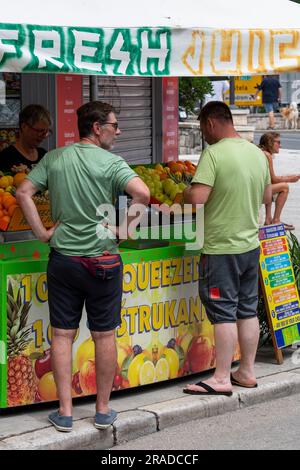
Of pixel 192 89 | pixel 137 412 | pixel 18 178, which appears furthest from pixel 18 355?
pixel 192 89

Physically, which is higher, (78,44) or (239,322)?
(78,44)

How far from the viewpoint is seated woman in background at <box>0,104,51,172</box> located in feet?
23.4

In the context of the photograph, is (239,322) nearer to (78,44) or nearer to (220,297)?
(220,297)

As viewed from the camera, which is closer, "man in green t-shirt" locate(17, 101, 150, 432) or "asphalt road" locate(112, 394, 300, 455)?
"man in green t-shirt" locate(17, 101, 150, 432)

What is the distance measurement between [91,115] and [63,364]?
4.52 ft

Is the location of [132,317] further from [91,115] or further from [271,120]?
[271,120]

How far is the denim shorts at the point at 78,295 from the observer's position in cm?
558

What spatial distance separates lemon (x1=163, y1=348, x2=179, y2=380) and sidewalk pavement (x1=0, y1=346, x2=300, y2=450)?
99mm

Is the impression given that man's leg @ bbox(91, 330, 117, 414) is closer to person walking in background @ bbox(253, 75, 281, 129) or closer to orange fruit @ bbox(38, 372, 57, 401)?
orange fruit @ bbox(38, 372, 57, 401)

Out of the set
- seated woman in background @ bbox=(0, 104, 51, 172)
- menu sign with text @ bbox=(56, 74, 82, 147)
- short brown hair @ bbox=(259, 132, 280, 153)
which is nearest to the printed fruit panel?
seated woman in background @ bbox=(0, 104, 51, 172)

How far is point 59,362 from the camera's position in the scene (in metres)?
5.64
